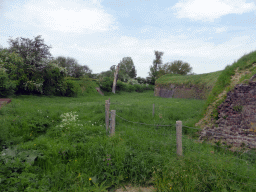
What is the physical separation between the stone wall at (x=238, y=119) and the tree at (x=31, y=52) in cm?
1768

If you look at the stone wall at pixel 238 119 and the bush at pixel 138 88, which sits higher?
the bush at pixel 138 88

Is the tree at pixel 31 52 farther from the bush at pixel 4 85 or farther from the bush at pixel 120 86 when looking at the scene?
the bush at pixel 120 86

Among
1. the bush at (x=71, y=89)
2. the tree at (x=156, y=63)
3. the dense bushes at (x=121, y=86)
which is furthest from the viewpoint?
the tree at (x=156, y=63)

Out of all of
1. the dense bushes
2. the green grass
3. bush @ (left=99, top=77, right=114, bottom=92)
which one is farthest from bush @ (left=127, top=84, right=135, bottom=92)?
the green grass

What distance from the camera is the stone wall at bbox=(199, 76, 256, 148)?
18.8ft

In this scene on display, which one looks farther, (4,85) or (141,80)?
(141,80)

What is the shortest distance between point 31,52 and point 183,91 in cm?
2006

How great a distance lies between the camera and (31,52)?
1803 cm

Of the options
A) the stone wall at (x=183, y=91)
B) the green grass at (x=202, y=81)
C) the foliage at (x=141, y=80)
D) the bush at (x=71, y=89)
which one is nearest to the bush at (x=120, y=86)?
the stone wall at (x=183, y=91)

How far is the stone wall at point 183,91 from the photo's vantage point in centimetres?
2066

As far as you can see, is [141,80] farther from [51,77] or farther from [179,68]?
[51,77]

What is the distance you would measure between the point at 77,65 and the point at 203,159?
3454 cm

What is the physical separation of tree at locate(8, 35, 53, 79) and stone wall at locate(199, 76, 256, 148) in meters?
17.7

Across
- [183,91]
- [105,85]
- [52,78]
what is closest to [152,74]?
[105,85]
